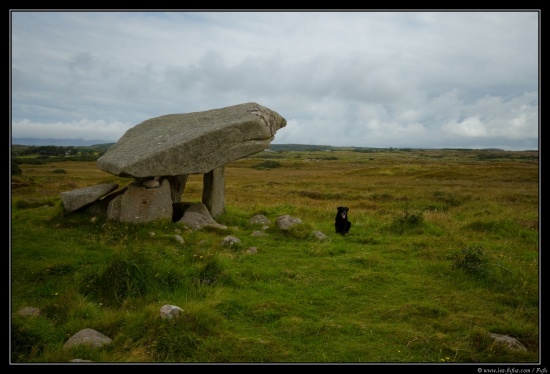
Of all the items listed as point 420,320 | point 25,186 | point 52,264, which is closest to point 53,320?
point 52,264

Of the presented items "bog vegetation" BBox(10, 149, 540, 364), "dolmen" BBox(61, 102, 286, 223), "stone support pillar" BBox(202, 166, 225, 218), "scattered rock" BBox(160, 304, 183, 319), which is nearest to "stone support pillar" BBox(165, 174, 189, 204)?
"dolmen" BBox(61, 102, 286, 223)

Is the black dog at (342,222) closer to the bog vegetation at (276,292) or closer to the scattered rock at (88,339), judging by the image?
the bog vegetation at (276,292)

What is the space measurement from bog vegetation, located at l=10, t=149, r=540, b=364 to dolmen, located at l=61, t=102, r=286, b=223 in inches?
32.5

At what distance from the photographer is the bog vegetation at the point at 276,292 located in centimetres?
712

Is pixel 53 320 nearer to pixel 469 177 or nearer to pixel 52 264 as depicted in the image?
pixel 52 264

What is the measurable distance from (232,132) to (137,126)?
7259 mm

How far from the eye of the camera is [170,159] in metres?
15.8

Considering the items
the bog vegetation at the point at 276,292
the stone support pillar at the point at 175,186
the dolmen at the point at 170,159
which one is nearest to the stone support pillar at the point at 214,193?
the dolmen at the point at 170,159

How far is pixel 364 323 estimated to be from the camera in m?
8.33

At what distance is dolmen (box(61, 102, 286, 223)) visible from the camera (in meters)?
15.7

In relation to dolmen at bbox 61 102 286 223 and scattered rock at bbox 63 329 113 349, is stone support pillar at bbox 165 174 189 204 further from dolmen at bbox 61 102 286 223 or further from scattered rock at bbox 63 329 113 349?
scattered rock at bbox 63 329 113 349

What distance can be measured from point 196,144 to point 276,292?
26.7 ft

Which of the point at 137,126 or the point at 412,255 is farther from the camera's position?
the point at 137,126

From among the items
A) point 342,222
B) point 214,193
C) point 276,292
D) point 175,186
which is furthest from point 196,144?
point 276,292
